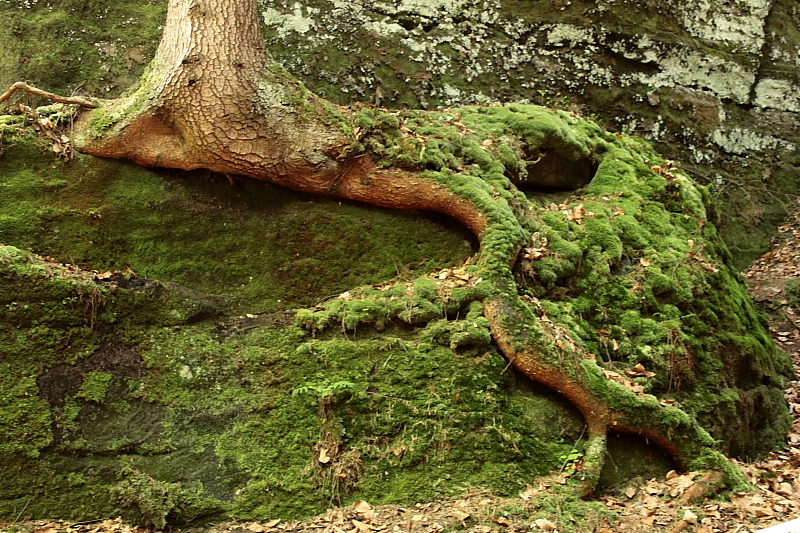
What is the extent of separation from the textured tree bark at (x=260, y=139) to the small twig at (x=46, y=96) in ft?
0.44

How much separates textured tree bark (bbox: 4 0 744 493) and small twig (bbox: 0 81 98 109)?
13 centimetres

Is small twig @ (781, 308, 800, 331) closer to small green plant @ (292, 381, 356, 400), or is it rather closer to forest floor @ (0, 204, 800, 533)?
forest floor @ (0, 204, 800, 533)

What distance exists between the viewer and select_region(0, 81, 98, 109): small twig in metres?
5.83

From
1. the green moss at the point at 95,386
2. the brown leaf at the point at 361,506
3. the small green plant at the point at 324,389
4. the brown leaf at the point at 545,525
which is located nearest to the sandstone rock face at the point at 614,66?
the small green plant at the point at 324,389

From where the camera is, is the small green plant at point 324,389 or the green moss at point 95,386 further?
the small green plant at point 324,389

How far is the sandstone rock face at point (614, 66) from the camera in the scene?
8.70m

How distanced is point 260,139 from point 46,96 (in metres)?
1.97

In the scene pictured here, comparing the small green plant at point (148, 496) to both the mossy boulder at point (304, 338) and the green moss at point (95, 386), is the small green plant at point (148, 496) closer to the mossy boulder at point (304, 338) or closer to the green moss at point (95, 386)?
the mossy boulder at point (304, 338)

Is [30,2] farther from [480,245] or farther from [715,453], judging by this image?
[715,453]

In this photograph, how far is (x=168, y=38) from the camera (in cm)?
598

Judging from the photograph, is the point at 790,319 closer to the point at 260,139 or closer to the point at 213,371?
the point at 260,139

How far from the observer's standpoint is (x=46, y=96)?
593cm

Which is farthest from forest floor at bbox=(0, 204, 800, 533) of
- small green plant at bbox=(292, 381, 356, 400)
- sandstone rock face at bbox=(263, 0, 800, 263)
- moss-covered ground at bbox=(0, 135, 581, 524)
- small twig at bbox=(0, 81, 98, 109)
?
sandstone rock face at bbox=(263, 0, 800, 263)

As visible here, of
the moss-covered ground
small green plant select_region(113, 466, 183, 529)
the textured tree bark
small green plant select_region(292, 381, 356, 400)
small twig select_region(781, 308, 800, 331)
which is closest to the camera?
small green plant select_region(113, 466, 183, 529)
